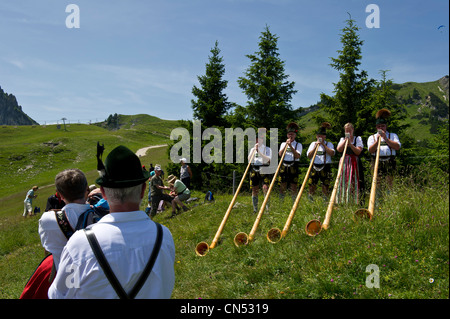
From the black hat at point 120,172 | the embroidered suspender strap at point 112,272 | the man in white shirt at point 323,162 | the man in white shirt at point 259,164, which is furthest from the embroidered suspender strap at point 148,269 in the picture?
the man in white shirt at point 259,164

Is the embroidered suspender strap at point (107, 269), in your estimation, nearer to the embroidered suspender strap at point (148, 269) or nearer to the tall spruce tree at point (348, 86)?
the embroidered suspender strap at point (148, 269)

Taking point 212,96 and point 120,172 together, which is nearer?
point 120,172

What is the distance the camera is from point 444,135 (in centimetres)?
2073

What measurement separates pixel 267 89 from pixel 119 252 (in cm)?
1651

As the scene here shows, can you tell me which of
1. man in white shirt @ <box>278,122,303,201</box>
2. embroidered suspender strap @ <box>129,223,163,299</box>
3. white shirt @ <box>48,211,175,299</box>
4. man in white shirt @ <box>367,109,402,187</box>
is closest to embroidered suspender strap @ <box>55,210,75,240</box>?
white shirt @ <box>48,211,175,299</box>

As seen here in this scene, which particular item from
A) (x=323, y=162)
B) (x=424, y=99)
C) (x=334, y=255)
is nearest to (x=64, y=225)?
(x=334, y=255)

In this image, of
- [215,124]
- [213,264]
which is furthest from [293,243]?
[215,124]

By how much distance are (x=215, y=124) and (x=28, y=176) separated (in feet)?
124

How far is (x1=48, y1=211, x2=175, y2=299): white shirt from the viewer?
1.72 m

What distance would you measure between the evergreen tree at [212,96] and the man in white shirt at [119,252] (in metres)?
17.0

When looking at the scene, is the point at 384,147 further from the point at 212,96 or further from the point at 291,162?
the point at 212,96

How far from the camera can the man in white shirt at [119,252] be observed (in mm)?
1721

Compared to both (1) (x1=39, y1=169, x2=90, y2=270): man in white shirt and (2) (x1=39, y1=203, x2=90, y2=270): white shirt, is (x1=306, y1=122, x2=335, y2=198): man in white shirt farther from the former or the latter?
(2) (x1=39, y1=203, x2=90, y2=270): white shirt

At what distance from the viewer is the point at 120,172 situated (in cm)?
193
